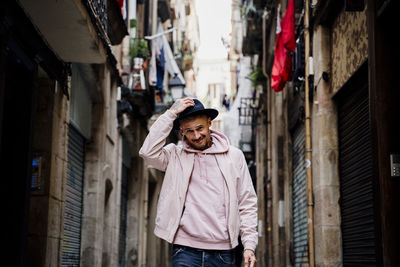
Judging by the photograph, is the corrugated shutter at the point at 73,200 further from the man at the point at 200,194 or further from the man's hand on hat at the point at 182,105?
the man's hand on hat at the point at 182,105

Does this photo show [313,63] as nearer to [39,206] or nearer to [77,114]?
[77,114]

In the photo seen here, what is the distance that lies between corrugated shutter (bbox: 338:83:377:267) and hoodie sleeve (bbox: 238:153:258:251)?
312 centimetres

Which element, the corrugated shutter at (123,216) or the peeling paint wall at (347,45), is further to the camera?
the corrugated shutter at (123,216)

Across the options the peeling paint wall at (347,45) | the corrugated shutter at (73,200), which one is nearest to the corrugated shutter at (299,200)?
the peeling paint wall at (347,45)

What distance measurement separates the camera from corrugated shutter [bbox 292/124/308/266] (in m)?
12.1

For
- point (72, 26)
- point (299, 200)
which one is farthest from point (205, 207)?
point (299, 200)

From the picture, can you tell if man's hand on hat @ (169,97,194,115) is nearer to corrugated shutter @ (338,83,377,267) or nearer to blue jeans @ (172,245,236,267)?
blue jeans @ (172,245,236,267)

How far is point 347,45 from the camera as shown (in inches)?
345

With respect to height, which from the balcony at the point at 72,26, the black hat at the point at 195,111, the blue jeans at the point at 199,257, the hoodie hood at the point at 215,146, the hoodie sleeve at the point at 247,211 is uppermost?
the balcony at the point at 72,26

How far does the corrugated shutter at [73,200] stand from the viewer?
1050 centimetres

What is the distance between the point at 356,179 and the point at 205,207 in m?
4.31

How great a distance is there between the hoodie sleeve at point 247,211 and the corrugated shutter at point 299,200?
7102 millimetres

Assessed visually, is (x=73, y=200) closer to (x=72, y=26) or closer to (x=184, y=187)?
(x=72, y=26)

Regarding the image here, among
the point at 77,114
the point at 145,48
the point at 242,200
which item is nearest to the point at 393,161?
the point at 242,200
